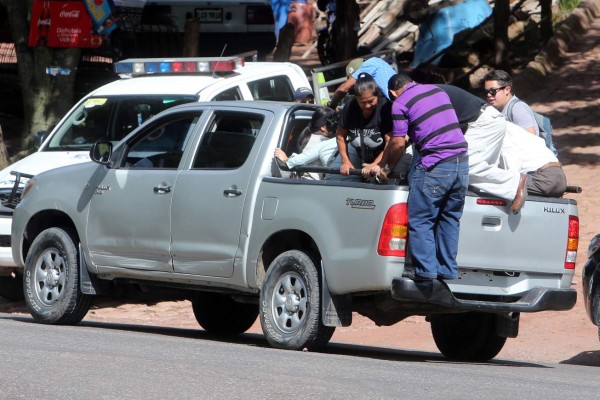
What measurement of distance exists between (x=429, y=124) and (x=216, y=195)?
1.77m

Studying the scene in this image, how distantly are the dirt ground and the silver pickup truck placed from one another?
5.06ft

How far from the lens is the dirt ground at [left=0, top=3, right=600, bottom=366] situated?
1116 centimetres

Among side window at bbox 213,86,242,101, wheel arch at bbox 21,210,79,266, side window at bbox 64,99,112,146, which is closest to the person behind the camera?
wheel arch at bbox 21,210,79,266

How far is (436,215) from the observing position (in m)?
8.15

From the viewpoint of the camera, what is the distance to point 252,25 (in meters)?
21.2

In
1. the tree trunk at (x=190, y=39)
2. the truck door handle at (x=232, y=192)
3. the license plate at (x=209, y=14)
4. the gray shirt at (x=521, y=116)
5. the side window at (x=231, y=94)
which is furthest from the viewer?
the license plate at (x=209, y=14)

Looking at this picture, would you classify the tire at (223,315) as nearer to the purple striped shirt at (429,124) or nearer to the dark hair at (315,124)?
the dark hair at (315,124)

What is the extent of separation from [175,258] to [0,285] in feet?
13.2

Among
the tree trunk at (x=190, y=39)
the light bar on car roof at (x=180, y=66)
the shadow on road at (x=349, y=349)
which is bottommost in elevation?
the shadow on road at (x=349, y=349)

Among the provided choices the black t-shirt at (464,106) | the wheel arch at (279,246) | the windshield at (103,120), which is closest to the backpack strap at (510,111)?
the black t-shirt at (464,106)

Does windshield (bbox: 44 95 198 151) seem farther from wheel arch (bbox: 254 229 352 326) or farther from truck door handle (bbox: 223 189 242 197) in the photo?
wheel arch (bbox: 254 229 352 326)

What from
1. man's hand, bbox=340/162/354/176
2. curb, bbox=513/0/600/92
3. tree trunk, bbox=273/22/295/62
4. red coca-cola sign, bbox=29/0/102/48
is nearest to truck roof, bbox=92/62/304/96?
man's hand, bbox=340/162/354/176

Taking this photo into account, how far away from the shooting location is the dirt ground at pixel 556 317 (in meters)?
11.2

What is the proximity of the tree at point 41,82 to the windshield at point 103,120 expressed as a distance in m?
4.55
